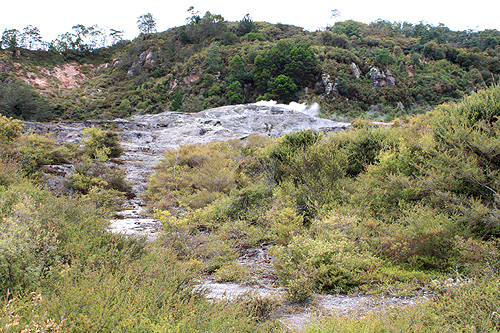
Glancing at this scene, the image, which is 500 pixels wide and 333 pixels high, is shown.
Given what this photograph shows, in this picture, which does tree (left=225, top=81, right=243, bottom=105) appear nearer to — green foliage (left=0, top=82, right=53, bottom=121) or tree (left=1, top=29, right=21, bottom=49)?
green foliage (left=0, top=82, right=53, bottom=121)

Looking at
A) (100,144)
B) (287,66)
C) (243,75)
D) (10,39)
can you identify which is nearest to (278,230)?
(100,144)

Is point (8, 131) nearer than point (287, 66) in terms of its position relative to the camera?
Yes

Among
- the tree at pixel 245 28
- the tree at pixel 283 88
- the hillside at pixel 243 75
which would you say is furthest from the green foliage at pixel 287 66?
the tree at pixel 245 28

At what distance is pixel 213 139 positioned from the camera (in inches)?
922

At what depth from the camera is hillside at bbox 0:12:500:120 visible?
47031 millimetres

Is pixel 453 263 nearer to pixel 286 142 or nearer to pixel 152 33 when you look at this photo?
pixel 286 142

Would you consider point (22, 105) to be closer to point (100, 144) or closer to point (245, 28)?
→ point (100, 144)

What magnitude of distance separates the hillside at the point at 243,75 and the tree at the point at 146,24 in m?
13.4

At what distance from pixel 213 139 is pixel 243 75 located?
102 ft

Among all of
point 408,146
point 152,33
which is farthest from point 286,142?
point 152,33

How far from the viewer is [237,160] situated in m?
14.1

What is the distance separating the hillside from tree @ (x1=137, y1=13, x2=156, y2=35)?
1344 centimetres

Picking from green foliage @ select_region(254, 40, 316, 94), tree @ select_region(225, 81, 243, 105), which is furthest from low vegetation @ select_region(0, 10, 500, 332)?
green foliage @ select_region(254, 40, 316, 94)

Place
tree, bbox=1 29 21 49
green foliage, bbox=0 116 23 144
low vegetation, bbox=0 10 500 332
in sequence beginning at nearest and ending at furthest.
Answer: low vegetation, bbox=0 10 500 332 < green foliage, bbox=0 116 23 144 < tree, bbox=1 29 21 49
